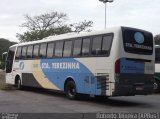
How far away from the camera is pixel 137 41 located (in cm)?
1691

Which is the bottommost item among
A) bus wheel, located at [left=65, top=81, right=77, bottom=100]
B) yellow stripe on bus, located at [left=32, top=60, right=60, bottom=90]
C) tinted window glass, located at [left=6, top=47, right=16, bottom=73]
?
bus wheel, located at [left=65, top=81, right=77, bottom=100]

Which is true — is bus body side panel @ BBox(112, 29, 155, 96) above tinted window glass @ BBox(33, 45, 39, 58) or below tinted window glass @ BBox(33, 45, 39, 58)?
below

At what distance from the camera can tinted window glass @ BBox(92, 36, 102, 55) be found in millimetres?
16950

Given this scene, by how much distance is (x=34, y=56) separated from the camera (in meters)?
22.8

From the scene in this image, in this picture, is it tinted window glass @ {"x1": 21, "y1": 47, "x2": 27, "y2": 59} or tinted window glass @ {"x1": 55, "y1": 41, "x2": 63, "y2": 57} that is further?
tinted window glass @ {"x1": 21, "y1": 47, "x2": 27, "y2": 59}

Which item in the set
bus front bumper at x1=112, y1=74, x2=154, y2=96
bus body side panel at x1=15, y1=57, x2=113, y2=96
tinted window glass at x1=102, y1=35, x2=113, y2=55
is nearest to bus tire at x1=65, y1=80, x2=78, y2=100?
bus body side panel at x1=15, y1=57, x2=113, y2=96

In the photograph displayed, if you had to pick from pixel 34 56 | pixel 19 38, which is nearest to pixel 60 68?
pixel 34 56

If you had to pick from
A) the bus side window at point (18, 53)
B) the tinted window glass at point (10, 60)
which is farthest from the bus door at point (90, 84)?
the tinted window glass at point (10, 60)

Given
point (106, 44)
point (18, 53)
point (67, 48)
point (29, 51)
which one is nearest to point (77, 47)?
point (67, 48)

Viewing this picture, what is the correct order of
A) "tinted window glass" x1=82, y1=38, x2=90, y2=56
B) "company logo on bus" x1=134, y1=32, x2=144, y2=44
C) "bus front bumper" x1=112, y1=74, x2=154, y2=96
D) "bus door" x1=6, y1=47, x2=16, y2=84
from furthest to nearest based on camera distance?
"bus door" x1=6, y1=47, x2=16, y2=84
"tinted window glass" x1=82, y1=38, x2=90, y2=56
"company logo on bus" x1=134, y1=32, x2=144, y2=44
"bus front bumper" x1=112, y1=74, x2=154, y2=96

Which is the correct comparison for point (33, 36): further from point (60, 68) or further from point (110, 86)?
point (110, 86)

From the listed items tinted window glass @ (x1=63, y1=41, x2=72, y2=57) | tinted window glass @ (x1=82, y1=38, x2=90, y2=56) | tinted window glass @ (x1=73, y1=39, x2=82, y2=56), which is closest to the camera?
tinted window glass @ (x1=82, y1=38, x2=90, y2=56)

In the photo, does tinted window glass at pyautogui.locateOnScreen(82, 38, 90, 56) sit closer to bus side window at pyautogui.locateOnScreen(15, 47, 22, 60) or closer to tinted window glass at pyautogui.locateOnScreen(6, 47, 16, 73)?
bus side window at pyautogui.locateOnScreen(15, 47, 22, 60)

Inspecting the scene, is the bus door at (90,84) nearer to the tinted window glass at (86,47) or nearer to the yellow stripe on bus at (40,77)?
the tinted window glass at (86,47)
